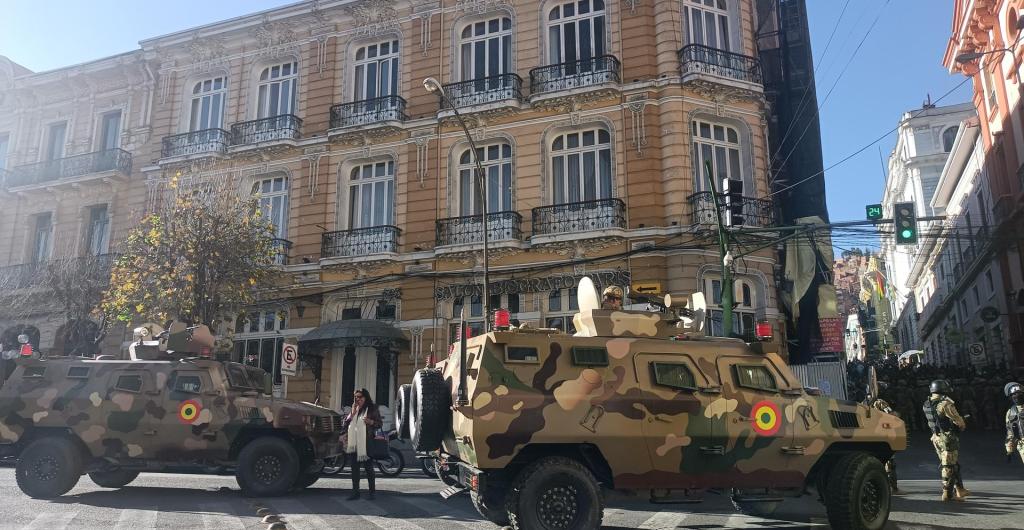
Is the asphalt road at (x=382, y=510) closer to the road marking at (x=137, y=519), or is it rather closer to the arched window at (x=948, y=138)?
the road marking at (x=137, y=519)

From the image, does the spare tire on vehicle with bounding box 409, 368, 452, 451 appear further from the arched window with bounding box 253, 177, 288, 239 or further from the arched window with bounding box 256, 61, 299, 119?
the arched window with bounding box 256, 61, 299, 119

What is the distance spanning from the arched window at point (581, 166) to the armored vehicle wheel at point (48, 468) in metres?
Answer: 13.0

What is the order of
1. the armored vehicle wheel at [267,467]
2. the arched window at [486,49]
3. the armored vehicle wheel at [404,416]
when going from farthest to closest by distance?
the arched window at [486,49], the armored vehicle wheel at [267,467], the armored vehicle wheel at [404,416]

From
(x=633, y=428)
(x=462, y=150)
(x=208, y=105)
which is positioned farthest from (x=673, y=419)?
(x=208, y=105)

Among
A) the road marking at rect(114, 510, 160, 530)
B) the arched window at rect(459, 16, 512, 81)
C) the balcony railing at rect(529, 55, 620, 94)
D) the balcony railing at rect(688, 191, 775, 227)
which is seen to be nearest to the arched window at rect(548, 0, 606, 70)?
the balcony railing at rect(529, 55, 620, 94)

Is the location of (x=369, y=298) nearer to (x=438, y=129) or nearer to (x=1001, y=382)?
(x=438, y=129)

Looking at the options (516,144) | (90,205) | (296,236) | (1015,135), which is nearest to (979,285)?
(1015,135)

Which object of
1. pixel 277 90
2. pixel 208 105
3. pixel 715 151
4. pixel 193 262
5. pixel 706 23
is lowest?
pixel 193 262

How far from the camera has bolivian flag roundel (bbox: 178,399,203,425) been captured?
37.0ft

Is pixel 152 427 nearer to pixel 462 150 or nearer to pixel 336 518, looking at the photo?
pixel 336 518

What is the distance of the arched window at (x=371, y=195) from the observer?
2241cm

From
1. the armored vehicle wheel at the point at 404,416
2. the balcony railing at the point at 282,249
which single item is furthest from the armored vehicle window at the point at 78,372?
the balcony railing at the point at 282,249

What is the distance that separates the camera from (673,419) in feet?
26.5

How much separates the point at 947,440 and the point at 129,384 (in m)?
12.5
